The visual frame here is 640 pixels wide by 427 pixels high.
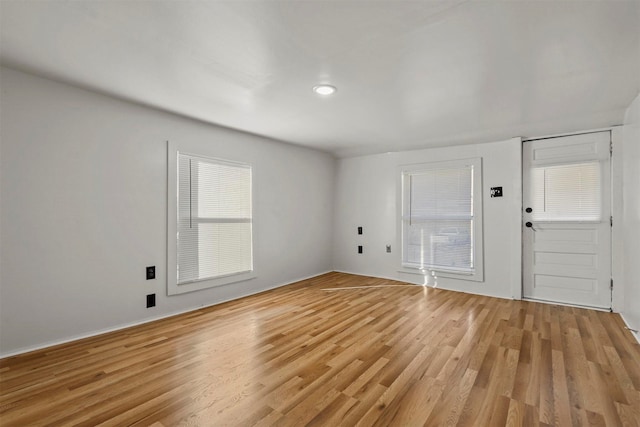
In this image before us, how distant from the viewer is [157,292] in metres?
3.17

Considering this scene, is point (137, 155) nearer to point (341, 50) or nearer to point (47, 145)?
point (47, 145)

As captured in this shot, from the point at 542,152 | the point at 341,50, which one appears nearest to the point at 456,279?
the point at 542,152

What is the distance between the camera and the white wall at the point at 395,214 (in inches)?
159

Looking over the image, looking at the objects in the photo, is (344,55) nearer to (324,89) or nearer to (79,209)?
(324,89)

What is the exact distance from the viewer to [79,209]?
8.63ft

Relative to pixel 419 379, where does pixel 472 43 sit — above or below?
above

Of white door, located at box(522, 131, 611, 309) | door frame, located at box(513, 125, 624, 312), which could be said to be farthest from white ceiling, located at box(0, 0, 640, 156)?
white door, located at box(522, 131, 611, 309)

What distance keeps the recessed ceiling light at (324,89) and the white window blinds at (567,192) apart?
3.12 m

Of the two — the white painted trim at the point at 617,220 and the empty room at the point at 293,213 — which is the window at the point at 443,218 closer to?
the empty room at the point at 293,213

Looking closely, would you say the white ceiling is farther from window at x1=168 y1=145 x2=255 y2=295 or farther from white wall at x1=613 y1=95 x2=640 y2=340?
window at x1=168 y1=145 x2=255 y2=295

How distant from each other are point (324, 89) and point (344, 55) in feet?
1.92

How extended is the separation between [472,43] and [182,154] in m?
3.05

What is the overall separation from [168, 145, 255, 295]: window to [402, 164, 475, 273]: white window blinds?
2657mm

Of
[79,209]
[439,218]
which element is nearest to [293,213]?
[439,218]
